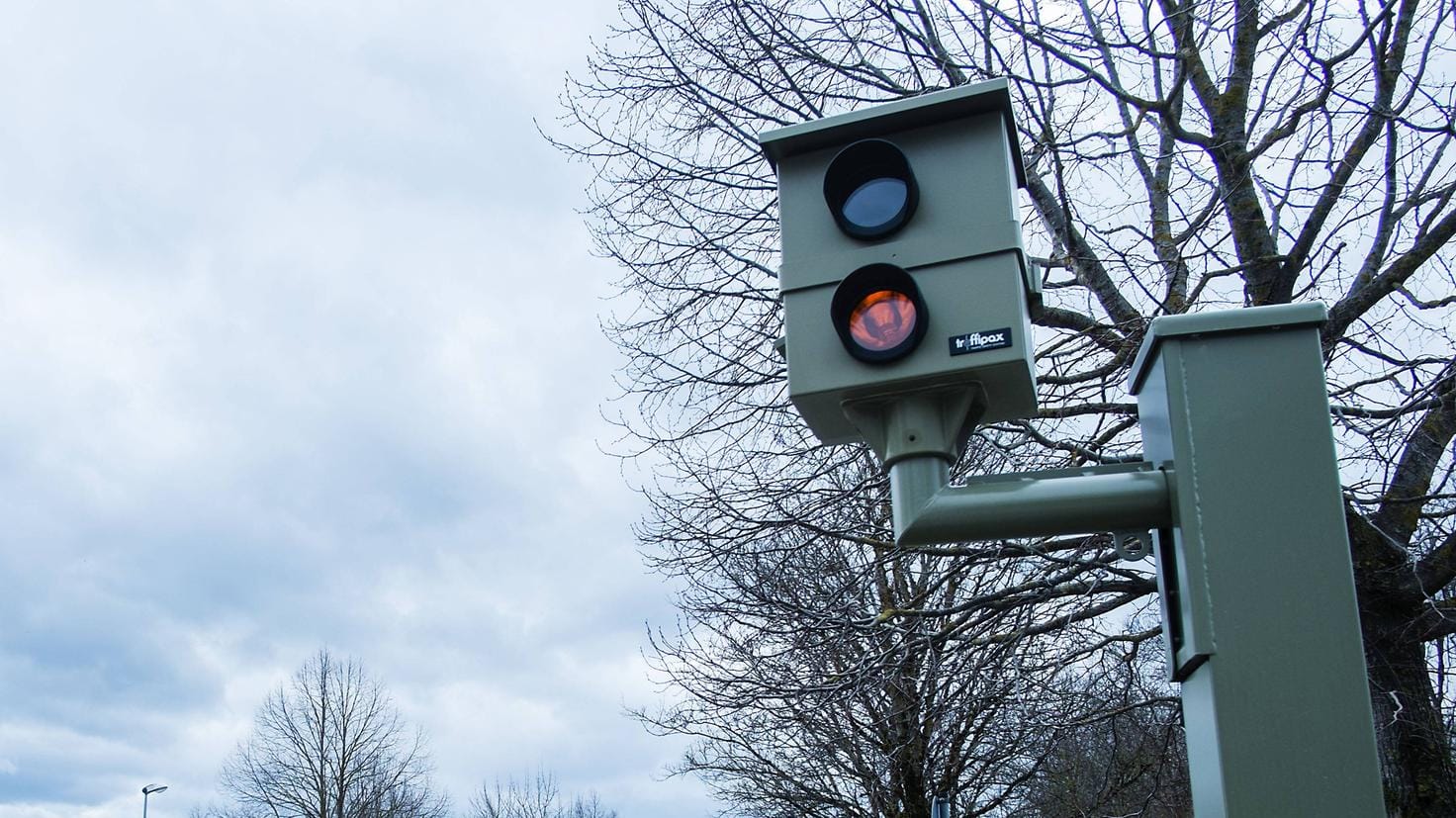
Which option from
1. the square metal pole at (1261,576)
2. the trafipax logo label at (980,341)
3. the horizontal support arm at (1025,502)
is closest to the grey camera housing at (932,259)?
the trafipax logo label at (980,341)

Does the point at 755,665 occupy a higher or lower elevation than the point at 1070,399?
lower

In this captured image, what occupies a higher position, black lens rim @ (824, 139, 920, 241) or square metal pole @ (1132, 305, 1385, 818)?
black lens rim @ (824, 139, 920, 241)

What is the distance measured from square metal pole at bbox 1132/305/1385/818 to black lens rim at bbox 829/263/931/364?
1.20 feet

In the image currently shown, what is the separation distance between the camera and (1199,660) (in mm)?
1689

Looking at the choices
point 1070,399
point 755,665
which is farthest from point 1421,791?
point 755,665

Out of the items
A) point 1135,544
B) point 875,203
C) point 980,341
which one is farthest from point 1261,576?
point 875,203

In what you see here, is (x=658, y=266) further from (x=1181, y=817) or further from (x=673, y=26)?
(x=1181, y=817)

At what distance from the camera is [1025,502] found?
195 centimetres

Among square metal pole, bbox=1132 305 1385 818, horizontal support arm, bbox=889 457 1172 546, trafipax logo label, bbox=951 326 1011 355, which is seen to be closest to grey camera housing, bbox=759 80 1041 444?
trafipax logo label, bbox=951 326 1011 355

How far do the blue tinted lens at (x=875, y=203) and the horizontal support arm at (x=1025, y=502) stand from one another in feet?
1.35

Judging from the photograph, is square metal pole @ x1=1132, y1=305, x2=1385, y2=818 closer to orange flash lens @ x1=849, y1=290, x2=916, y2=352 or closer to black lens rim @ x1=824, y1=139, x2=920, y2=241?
orange flash lens @ x1=849, y1=290, x2=916, y2=352

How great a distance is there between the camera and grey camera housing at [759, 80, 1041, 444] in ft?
6.27

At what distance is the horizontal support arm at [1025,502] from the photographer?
1860mm

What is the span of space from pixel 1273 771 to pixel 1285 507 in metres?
0.36
